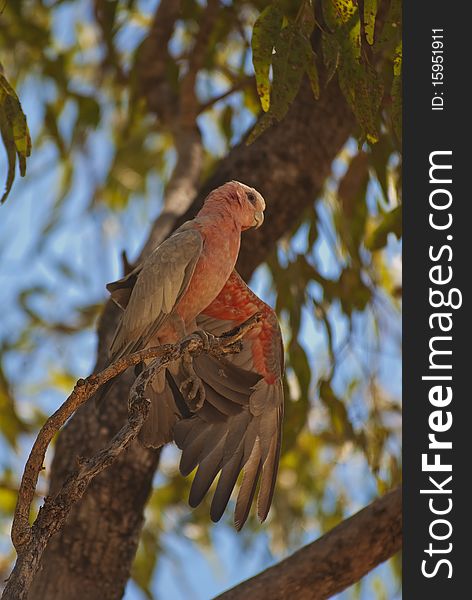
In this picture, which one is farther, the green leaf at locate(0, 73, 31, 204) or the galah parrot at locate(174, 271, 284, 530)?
the galah parrot at locate(174, 271, 284, 530)

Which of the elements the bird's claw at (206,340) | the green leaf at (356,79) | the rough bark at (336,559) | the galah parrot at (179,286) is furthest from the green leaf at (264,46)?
the rough bark at (336,559)

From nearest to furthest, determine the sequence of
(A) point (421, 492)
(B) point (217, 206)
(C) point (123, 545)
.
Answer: (A) point (421, 492)
(B) point (217, 206)
(C) point (123, 545)

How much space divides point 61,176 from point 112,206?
28 centimetres

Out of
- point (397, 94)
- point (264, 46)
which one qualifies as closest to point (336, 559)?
point (397, 94)

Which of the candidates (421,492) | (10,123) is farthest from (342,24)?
(421,492)

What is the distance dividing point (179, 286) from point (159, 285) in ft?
0.16

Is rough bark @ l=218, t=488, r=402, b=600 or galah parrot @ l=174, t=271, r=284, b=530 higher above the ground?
galah parrot @ l=174, t=271, r=284, b=530

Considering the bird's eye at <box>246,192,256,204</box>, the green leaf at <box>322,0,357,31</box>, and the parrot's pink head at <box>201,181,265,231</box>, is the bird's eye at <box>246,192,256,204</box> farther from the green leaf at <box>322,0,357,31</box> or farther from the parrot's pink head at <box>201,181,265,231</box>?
the green leaf at <box>322,0,357,31</box>

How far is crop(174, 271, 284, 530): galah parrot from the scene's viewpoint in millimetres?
2449

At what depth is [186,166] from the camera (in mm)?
3682

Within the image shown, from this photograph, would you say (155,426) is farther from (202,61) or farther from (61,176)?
(61,176)

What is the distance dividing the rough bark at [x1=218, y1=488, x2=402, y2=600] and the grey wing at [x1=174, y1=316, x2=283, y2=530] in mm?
201

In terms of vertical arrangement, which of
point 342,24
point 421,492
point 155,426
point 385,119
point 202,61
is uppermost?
point 202,61

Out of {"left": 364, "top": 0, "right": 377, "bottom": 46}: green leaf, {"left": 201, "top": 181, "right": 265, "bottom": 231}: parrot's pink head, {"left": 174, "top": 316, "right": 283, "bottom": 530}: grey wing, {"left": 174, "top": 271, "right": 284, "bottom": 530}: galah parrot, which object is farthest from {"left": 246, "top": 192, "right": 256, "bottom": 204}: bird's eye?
{"left": 364, "top": 0, "right": 377, "bottom": 46}: green leaf
